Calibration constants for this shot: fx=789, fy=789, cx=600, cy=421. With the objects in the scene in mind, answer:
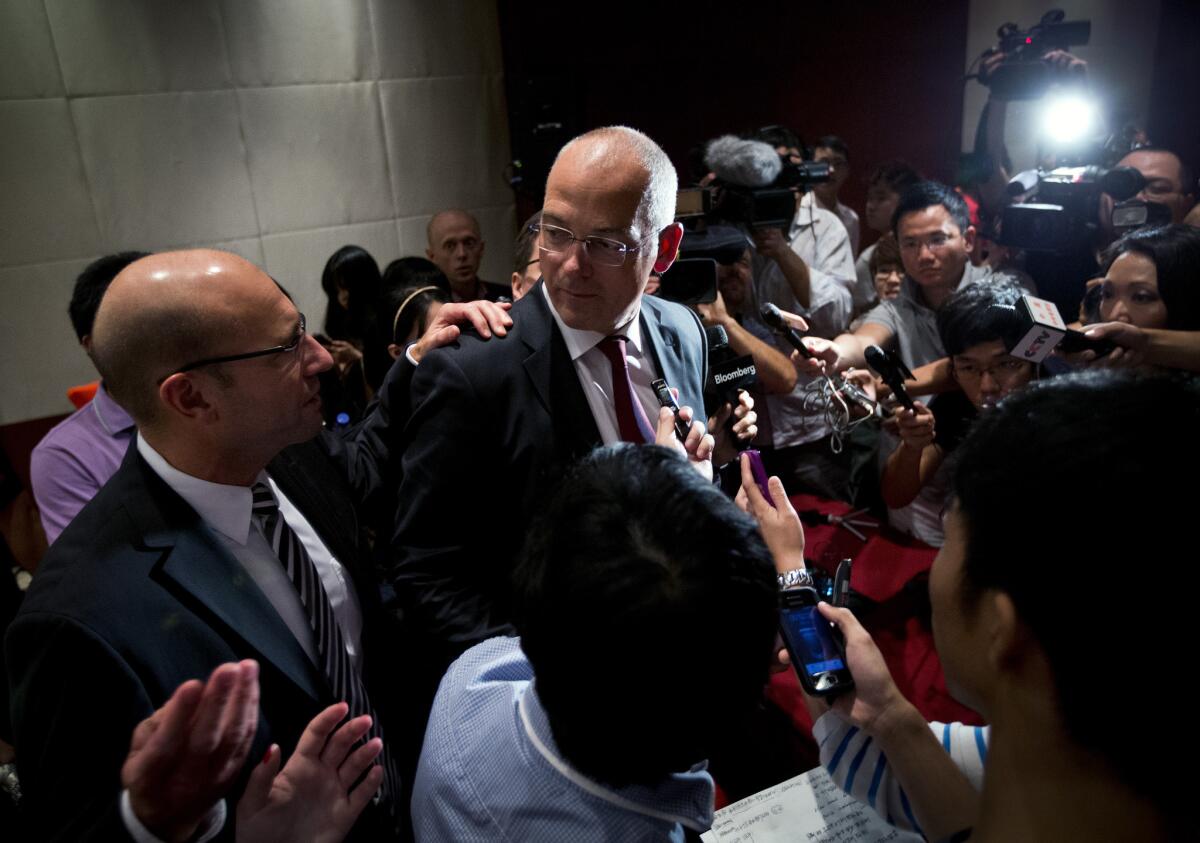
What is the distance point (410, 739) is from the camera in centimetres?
150

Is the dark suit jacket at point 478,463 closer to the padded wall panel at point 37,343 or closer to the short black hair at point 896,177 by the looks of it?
the padded wall panel at point 37,343

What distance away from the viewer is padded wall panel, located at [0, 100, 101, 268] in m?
3.48

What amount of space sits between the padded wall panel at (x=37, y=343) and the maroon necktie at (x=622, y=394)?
128 inches

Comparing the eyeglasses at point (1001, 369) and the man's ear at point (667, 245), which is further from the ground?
the man's ear at point (667, 245)

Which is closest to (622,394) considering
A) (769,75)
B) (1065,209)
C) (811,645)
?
(811,645)

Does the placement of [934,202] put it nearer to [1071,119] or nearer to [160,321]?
[1071,119]

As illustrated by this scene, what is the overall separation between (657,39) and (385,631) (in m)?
4.33

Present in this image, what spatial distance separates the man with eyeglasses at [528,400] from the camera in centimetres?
146

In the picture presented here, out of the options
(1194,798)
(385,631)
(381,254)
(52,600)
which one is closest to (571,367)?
(385,631)

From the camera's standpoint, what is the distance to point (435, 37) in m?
4.44

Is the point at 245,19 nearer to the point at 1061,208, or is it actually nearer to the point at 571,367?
the point at 571,367

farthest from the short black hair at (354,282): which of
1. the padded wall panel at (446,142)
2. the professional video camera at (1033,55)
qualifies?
the professional video camera at (1033,55)

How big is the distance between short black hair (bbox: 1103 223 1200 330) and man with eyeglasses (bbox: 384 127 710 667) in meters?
1.34

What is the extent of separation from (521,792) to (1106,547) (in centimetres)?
57
